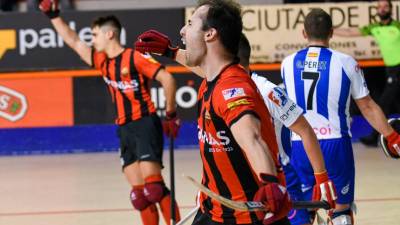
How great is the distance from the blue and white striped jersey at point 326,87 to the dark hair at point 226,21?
91.1 inches

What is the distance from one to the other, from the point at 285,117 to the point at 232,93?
0.69m

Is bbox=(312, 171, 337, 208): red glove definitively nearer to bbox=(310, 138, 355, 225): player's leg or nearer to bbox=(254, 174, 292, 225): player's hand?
bbox=(254, 174, 292, 225): player's hand

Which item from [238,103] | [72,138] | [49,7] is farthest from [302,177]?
[72,138]

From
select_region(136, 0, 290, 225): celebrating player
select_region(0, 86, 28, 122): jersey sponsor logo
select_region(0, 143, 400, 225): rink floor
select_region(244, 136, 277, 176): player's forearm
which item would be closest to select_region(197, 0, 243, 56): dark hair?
select_region(136, 0, 290, 225): celebrating player

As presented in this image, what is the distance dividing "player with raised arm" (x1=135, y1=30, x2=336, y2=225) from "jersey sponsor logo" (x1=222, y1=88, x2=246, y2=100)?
0.67 m

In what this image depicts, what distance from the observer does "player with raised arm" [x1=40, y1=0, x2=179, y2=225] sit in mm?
7914

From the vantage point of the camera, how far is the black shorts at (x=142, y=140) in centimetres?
795

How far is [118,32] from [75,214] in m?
1.84

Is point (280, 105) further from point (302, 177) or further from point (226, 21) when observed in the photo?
point (302, 177)

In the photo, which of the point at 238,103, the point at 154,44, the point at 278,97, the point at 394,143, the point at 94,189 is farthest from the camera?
the point at 94,189

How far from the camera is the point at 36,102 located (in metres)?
13.8

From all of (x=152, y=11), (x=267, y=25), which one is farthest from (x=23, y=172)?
(x=267, y=25)

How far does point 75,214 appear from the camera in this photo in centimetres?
913

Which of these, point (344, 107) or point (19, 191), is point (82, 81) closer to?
point (19, 191)
